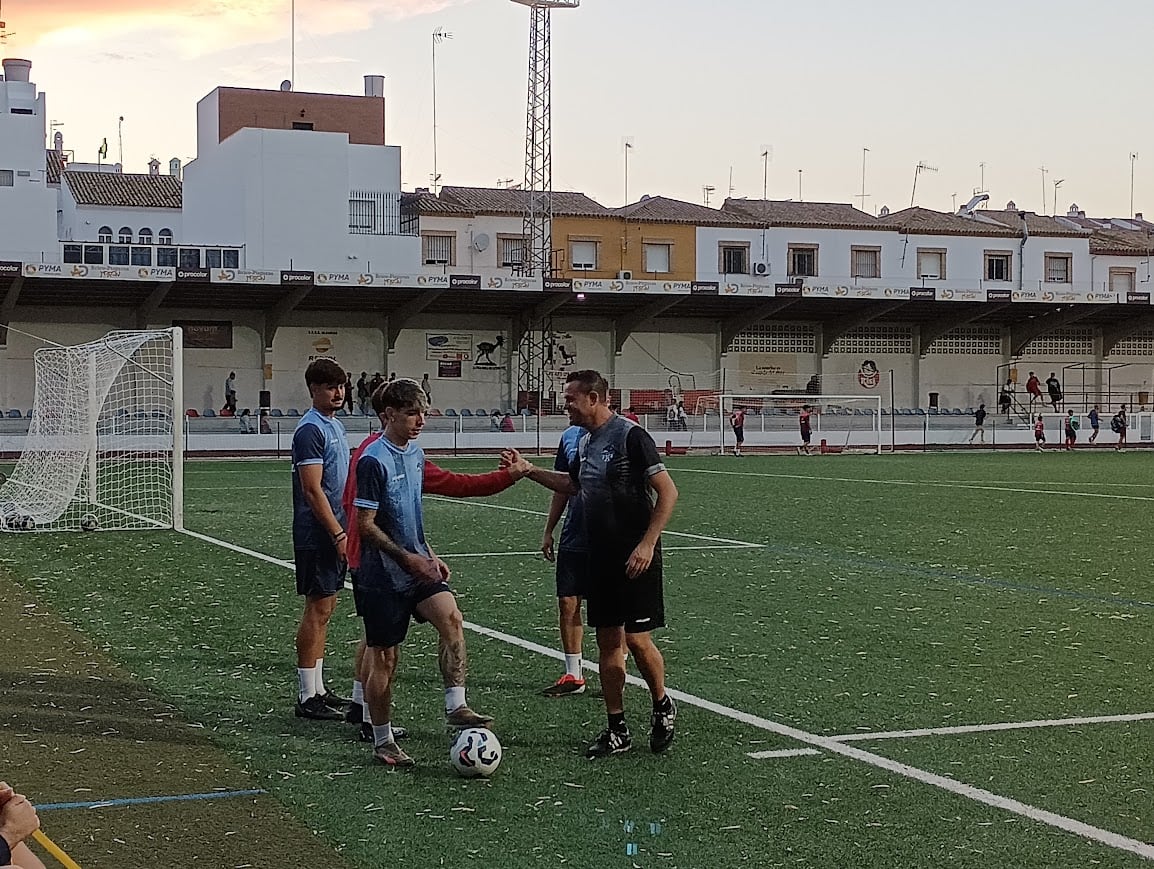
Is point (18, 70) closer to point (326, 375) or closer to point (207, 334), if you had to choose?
point (207, 334)

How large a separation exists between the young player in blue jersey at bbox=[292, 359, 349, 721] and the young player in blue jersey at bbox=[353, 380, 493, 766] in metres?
0.93

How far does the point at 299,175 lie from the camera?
56844 millimetres

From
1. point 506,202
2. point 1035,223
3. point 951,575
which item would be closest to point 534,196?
point 506,202

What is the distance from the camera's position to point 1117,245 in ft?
244

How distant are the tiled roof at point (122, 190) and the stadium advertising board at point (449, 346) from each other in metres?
21.7

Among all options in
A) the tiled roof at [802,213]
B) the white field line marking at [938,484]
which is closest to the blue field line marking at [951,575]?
the white field line marking at [938,484]

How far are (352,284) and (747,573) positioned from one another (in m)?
37.1

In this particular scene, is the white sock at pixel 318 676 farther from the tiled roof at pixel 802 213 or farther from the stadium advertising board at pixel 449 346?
the tiled roof at pixel 802 213

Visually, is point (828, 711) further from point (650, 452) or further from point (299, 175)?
point (299, 175)

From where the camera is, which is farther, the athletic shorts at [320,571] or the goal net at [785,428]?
the goal net at [785,428]

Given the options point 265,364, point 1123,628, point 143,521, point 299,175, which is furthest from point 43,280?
point 1123,628

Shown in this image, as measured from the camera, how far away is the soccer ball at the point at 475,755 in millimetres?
6320

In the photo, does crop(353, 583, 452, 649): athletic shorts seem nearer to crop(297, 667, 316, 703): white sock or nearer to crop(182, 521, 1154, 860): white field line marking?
crop(297, 667, 316, 703): white sock

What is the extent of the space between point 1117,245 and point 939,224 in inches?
421
